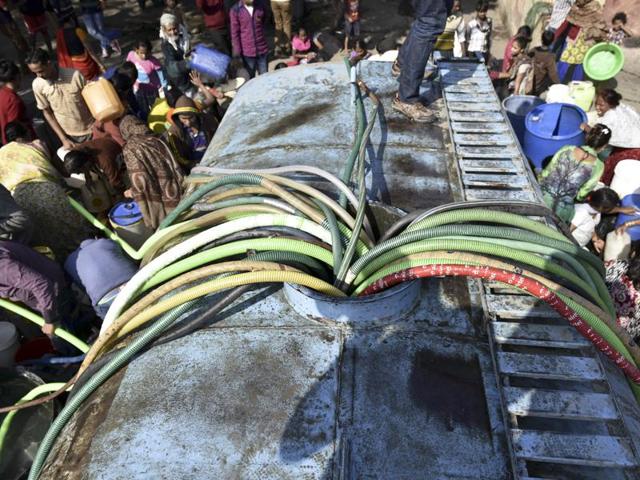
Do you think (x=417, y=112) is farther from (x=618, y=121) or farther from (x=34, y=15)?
(x=34, y=15)

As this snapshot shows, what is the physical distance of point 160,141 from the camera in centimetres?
493

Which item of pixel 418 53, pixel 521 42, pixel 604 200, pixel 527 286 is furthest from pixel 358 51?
pixel 527 286

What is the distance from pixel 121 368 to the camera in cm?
262

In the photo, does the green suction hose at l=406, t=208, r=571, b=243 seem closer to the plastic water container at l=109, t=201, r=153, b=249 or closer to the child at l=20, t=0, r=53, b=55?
the plastic water container at l=109, t=201, r=153, b=249

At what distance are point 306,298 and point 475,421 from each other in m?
1.09

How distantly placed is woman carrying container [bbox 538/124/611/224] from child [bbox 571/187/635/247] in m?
0.08

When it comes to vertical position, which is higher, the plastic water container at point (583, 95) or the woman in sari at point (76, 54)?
the woman in sari at point (76, 54)

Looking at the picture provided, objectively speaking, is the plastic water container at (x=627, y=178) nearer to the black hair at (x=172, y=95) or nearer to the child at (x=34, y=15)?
the black hair at (x=172, y=95)

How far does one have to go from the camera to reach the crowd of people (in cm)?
415

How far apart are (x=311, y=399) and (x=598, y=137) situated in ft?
16.7

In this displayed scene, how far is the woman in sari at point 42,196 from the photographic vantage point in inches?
194

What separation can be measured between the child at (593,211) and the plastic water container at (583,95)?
227 centimetres

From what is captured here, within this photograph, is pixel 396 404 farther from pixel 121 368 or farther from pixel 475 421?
pixel 121 368

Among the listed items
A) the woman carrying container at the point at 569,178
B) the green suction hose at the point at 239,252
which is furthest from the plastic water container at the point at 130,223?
the woman carrying container at the point at 569,178
